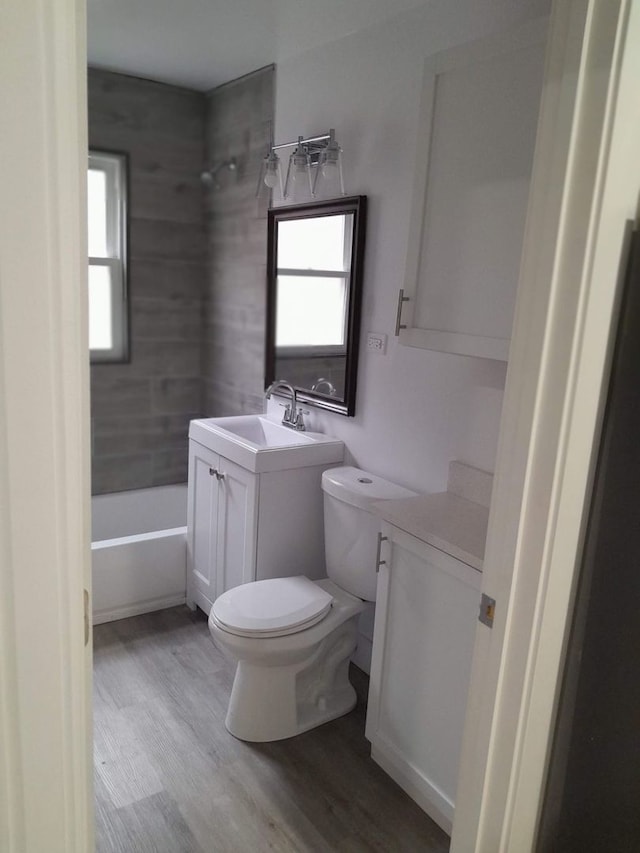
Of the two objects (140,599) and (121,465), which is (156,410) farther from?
(140,599)

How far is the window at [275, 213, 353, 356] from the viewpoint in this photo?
103 inches

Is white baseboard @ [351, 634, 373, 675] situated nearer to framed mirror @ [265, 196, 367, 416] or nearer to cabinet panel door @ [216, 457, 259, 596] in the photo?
cabinet panel door @ [216, 457, 259, 596]

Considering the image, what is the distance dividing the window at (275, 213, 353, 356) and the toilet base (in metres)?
1.17

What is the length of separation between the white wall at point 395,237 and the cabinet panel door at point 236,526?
462mm

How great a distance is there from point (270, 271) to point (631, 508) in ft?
7.42

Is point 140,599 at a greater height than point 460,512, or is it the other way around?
point 460,512

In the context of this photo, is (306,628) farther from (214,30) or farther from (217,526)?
(214,30)

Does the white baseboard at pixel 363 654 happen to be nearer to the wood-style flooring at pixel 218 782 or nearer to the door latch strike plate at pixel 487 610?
the wood-style flooring at pixel 218 782

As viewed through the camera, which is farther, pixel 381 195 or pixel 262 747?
pixel 381 195

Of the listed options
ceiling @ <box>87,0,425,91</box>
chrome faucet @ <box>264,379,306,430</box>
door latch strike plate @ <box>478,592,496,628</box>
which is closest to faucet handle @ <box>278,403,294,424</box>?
chrome faucet @ <box>264,379,306,430</box>

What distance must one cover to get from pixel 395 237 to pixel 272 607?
54.6 inches

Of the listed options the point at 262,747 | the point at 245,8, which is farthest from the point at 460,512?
the point at 245,8

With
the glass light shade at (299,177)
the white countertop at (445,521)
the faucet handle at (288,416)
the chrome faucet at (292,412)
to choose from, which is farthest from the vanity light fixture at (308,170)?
the white countertop at (445,521)

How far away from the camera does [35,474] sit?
754mm
